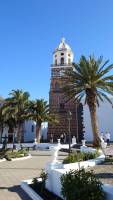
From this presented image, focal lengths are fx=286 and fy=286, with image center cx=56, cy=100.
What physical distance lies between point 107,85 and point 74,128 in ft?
73.8

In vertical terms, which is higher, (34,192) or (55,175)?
(55,175)

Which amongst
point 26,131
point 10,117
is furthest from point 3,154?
point 26,131

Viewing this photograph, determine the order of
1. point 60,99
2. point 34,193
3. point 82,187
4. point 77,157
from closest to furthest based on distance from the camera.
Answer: point 82,187 < point 34,193 < point 77,157 < point 60,99

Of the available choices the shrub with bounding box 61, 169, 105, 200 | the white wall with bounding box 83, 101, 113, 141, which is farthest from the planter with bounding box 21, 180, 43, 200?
the white wall with bounding box 83, 101, 113, 141

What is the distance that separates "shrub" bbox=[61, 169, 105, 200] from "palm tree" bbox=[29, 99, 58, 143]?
34184mm

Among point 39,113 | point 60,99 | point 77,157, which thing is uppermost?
point 60,99

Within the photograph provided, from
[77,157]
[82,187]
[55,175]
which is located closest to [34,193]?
[55,175]

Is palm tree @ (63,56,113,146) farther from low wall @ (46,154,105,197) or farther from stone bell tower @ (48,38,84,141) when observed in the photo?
stone bell tower @ (48,38,84,141)

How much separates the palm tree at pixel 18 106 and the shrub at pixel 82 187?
3395cm

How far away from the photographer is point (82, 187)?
7953 mm

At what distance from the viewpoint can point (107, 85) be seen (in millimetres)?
27547

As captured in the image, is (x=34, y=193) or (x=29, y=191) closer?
(x=34, y=193)

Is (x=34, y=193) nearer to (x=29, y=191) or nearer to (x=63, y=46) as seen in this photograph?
(x=29, y=191)

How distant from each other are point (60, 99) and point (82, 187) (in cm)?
4340
